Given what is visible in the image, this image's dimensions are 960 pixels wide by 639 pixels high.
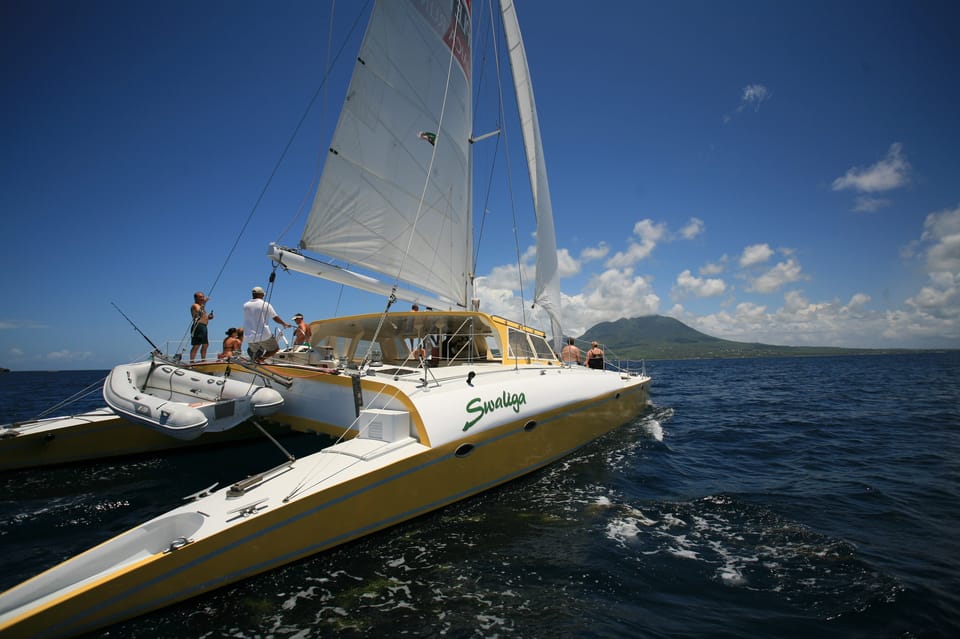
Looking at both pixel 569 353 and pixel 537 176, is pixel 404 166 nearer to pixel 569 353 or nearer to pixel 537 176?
pixel 537 176

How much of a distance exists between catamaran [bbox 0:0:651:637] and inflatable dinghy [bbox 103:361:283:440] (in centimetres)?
36

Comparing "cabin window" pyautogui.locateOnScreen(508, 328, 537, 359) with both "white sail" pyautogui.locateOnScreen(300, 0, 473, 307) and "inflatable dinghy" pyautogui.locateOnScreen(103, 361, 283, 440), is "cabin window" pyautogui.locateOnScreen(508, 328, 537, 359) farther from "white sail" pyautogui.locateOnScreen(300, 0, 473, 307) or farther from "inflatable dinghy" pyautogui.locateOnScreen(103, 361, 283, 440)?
"inflatable dinghy" pyautogui.locateOnScreen(103, 361, 283, 440)

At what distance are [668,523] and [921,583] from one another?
6.30 ft

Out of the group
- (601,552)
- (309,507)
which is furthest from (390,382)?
(601,552)

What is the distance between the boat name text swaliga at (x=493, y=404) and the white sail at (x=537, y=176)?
20.3 feet

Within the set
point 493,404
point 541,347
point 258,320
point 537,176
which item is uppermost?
point 537,176

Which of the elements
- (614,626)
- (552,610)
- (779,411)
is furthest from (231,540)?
(779,411)

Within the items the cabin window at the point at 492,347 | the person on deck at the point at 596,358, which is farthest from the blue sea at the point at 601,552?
the person on deck at the point at 596,358

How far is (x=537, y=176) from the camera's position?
37.8ft

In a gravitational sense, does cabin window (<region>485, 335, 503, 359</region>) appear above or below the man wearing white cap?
below

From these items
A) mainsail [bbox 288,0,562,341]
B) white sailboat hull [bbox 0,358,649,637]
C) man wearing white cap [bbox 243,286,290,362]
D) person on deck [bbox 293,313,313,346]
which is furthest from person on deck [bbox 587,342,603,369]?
man wearing white cap [bbox 243,286,290,362]

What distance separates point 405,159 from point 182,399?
5.45m

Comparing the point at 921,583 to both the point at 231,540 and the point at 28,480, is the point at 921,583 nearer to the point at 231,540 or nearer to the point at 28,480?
the point at 231,540

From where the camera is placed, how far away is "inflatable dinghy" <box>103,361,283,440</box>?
4410mm
